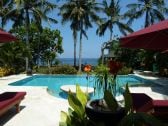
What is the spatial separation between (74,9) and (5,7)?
7.15 meters

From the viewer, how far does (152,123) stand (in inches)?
157

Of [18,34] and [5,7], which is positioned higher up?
[5,7]

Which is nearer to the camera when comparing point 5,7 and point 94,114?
point 94,114

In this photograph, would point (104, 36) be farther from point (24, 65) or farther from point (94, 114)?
point (94, 114)

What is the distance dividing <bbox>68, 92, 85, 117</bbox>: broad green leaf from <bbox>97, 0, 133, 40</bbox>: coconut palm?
→ 27968mm

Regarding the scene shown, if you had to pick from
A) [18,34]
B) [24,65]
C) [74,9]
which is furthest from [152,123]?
[18,34]

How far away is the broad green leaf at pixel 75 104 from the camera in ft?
17.6

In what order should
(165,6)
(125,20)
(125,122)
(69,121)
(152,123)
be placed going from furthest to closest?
(125,20) < (165,6) < (69,121) < (125,122) < (152,123)

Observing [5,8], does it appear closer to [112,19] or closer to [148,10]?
[112,19]

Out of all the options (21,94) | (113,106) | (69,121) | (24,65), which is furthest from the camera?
(24,65)

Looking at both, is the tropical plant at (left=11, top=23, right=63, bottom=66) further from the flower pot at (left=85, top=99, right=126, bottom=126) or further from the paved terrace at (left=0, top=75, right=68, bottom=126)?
the flower pot at (left=85, top=99, right=126, bottom=126)

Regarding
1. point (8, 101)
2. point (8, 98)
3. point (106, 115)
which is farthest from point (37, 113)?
point (106, 115)

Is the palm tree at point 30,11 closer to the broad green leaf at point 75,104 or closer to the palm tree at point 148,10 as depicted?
the palm tree at point 148,10

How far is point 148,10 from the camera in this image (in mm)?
30391
